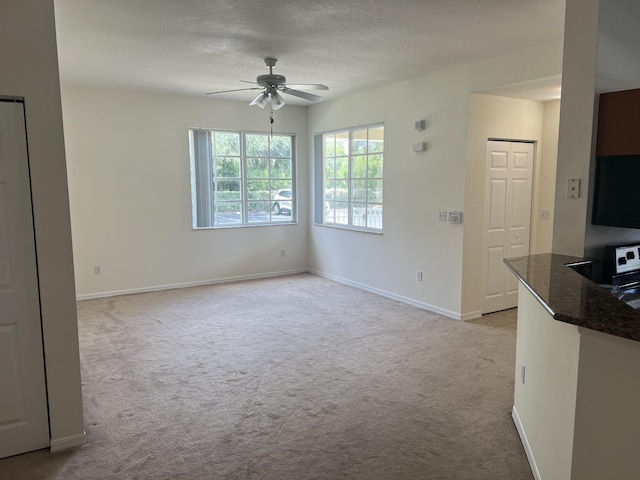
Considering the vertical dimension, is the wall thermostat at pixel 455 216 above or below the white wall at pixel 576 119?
below

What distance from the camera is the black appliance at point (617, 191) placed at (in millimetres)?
2676

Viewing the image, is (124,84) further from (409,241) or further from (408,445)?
(408,445)

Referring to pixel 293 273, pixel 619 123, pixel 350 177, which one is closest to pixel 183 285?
pixel 293 273

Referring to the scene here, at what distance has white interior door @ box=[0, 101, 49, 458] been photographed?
2.48 meters

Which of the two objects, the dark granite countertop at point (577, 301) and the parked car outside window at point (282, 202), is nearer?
the dark granite countertop at point (577, 301)

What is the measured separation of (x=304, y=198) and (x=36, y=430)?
5.55 meters

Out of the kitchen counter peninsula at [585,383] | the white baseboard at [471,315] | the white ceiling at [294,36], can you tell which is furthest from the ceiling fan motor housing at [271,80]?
the white baseboard at [471,315]

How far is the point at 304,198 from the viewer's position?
303 inches

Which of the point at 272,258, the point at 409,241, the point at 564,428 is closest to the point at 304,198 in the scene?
the point at 272,258

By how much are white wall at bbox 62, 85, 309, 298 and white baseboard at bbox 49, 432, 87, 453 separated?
374cm

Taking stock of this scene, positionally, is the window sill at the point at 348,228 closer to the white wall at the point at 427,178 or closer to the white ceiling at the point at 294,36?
the white wall at the point at 427,178

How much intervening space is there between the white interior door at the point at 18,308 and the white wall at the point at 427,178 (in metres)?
4.02

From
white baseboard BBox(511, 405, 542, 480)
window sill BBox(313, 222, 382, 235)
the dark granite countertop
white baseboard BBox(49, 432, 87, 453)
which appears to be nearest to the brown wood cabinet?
the dark granite countertop

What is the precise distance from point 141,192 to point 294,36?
3.54 m
